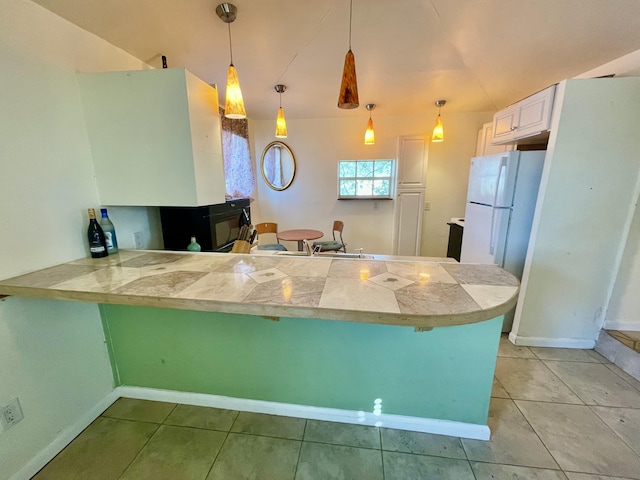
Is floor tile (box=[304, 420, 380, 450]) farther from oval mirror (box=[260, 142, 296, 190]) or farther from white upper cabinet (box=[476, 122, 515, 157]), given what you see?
oval mirror (box=[260, 142, 296, 190])

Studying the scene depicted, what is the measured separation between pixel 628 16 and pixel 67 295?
330cm

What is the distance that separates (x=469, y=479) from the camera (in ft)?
3.86

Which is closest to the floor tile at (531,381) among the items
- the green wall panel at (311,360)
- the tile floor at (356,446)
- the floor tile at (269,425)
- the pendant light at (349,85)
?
the tile floor at (356,446)

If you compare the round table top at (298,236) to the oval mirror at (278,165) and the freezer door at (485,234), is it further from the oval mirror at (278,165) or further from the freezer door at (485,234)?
the freezer door at (485,234)

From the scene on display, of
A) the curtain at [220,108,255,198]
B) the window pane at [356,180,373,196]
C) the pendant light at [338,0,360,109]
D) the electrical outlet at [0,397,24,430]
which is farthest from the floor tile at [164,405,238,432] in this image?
the window pane at [356,180,373,196]

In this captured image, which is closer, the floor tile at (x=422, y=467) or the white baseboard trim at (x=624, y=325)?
the floor tile at (x=422, y=467)

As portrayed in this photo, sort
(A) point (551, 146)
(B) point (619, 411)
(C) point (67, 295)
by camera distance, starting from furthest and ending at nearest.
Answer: (A) point (551, 146)
(B) point (619, 411)
(C) point (67, 295)

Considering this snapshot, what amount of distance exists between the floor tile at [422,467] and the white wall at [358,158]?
3126mm

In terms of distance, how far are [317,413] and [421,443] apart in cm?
57

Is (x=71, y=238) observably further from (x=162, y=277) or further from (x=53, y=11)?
(x=53, y=11)

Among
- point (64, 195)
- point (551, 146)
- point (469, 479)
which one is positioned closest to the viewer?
point (469, 479)

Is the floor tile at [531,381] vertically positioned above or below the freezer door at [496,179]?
below

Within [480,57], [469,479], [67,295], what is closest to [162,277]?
[67,295]

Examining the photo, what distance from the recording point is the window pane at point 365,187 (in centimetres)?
403
